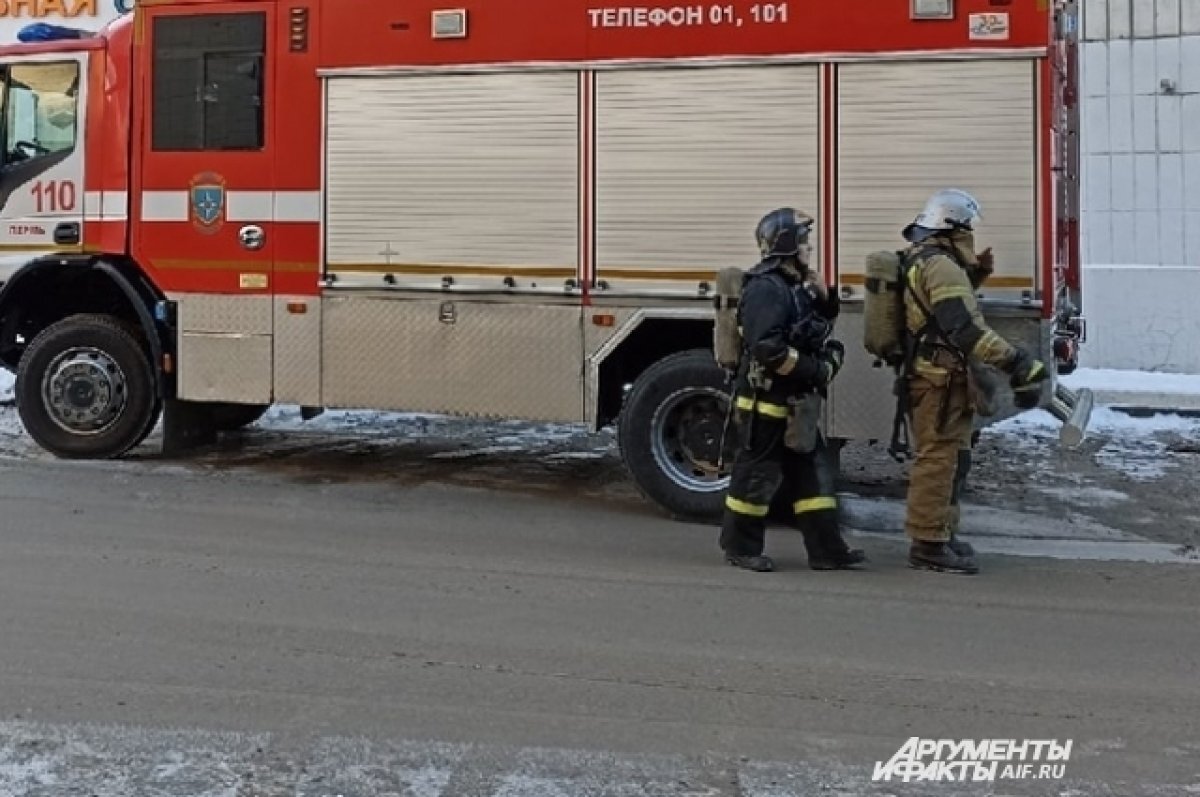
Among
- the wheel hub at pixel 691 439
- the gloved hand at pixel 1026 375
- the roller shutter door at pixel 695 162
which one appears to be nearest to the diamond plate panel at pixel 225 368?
the roller shutter door at pixel 695 162

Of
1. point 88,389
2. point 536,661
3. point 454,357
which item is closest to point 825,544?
point 536,661

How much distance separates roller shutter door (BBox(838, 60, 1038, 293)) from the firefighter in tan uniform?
49 cm

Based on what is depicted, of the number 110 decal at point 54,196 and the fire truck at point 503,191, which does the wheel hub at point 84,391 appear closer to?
the fire truck at point 503,191

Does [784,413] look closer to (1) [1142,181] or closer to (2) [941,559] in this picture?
(2) [941,559]

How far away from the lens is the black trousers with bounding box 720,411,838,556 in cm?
654

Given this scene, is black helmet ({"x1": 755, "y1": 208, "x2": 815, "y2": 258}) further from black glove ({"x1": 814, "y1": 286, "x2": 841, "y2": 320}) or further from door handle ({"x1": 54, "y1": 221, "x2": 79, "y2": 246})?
door handle ({"x1": 54, "y1": 221, "x2": 79, "y2": 246})

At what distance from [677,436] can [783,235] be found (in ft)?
5.27

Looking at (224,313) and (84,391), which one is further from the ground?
(224,313)

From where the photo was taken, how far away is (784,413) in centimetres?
651

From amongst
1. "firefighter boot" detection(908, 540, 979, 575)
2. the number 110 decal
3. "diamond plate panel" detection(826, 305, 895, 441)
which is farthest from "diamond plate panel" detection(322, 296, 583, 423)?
"firefighter boot" detection(908, 540, 979, 575)

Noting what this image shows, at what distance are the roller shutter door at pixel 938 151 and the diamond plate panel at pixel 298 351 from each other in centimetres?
322

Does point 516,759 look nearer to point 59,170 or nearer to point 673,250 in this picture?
point 673,250

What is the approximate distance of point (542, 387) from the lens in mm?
7883

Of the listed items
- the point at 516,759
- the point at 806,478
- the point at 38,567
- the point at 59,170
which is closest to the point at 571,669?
the point at 516,759
